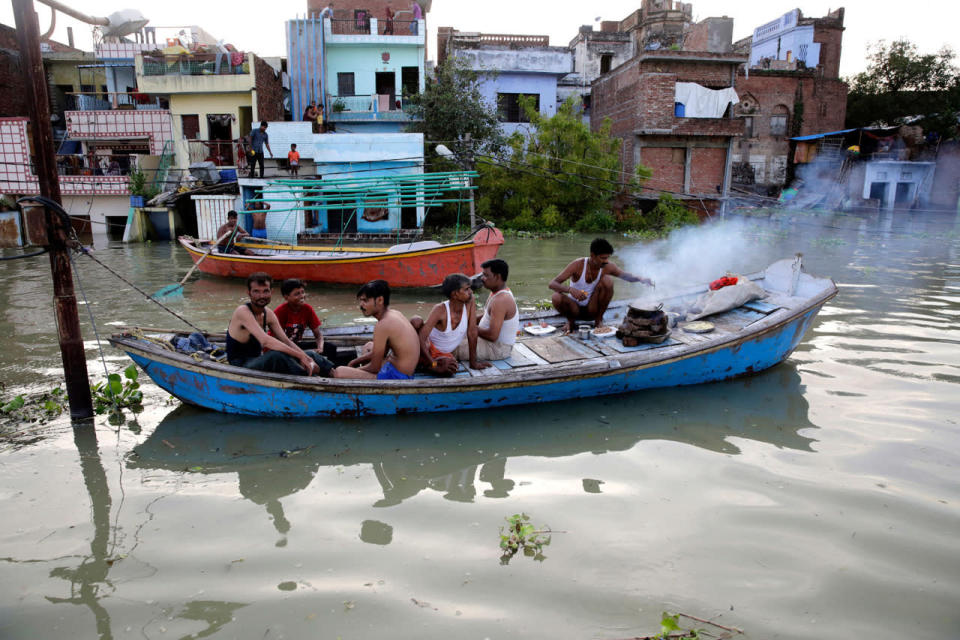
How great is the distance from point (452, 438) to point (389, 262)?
735cm

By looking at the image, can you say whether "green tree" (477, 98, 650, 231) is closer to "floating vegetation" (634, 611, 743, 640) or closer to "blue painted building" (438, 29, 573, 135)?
"blue painted building" (438, 29, 573, 135)

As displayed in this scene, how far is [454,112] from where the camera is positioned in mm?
25281

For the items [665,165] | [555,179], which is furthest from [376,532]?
[665,165]

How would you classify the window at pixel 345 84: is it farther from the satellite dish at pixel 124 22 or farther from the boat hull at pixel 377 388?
the boat hull at pixel 377 388

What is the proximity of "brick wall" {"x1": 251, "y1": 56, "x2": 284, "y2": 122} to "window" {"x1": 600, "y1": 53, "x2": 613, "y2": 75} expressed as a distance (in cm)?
1634

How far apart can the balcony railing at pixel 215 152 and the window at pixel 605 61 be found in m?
19.3

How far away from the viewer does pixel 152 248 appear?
21.7 meters

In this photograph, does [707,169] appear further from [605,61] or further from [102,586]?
[102,586]

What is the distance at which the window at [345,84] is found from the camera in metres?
27.3

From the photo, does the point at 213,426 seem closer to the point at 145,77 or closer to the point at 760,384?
the point at 760,384

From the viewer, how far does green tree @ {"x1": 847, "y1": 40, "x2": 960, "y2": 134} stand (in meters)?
31.6

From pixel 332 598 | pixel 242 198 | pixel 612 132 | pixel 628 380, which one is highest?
pixel 612 132

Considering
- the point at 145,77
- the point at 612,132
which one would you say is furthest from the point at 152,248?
the point at 612,132

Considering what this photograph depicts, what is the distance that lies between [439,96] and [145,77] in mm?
11706
